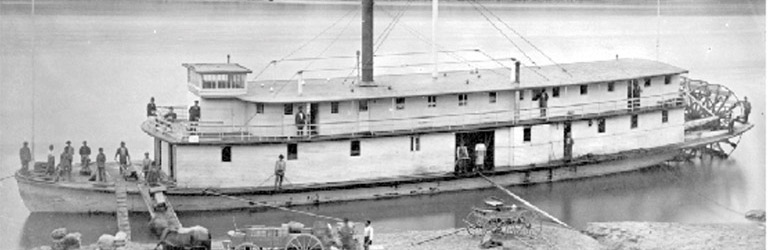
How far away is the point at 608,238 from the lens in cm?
2770

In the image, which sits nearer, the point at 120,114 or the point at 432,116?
the point at 432,116

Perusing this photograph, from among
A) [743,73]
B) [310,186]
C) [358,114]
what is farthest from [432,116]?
[743,73]

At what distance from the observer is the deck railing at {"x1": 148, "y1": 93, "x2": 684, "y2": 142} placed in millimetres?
31047

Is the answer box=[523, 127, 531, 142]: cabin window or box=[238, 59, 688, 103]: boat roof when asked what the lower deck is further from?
box=[238, 59, 688, 103]: boat roof

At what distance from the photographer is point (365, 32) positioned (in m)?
34.6

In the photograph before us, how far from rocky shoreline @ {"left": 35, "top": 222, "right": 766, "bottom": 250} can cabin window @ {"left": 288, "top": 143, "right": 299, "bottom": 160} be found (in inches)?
184

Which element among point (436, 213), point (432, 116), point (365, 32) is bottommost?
point (436, 213)

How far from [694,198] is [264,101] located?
13.7 metres

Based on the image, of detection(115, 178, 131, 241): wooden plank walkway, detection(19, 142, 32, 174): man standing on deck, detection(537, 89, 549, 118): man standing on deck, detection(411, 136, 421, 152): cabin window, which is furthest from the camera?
detection(537, 89, 549, 118): man standing on deck

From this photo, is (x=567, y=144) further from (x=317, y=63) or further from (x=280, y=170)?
(x=317, y=63)

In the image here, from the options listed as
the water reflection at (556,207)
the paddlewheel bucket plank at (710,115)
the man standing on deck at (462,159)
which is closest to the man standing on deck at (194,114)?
the water reflection at (556,207)

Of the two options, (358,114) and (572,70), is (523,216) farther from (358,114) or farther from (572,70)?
(572,70)

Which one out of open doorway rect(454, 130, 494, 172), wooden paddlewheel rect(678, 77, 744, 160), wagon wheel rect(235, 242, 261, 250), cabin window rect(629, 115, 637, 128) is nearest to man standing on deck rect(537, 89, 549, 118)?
open doorway rect(454, 130, 494, 172)

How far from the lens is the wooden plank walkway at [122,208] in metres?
26.8
